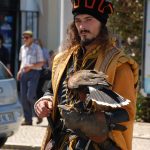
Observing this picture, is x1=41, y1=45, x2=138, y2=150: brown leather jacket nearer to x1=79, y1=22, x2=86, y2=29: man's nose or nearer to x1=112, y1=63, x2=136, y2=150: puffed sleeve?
x1=112, y1=63, x2=136, y2=150: puffed sleeve

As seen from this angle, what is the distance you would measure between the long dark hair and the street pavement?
5.59m

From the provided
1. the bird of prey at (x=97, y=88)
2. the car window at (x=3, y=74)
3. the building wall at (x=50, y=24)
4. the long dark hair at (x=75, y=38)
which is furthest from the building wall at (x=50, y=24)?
the bird of prey at (x=97, y=88)

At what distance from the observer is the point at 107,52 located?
136 inches

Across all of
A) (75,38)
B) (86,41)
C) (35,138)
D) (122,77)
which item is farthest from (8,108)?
(122,77)

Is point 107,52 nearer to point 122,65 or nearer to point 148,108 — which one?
point 122,65

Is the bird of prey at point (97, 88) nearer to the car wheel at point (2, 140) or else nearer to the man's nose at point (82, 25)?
the man's nose at point (82, 25)

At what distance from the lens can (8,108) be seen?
8.39 metres

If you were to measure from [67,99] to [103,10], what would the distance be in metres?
0.56

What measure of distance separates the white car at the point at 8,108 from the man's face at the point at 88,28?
484 centimetres

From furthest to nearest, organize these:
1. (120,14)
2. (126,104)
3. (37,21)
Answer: (37,21), (120,14), (126,104)

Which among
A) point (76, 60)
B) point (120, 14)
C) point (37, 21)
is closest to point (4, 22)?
point (37, 21)

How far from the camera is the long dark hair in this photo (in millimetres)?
3488

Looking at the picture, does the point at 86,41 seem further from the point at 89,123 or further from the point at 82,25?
the point at 89,123

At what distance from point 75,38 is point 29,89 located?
24.2 ft
